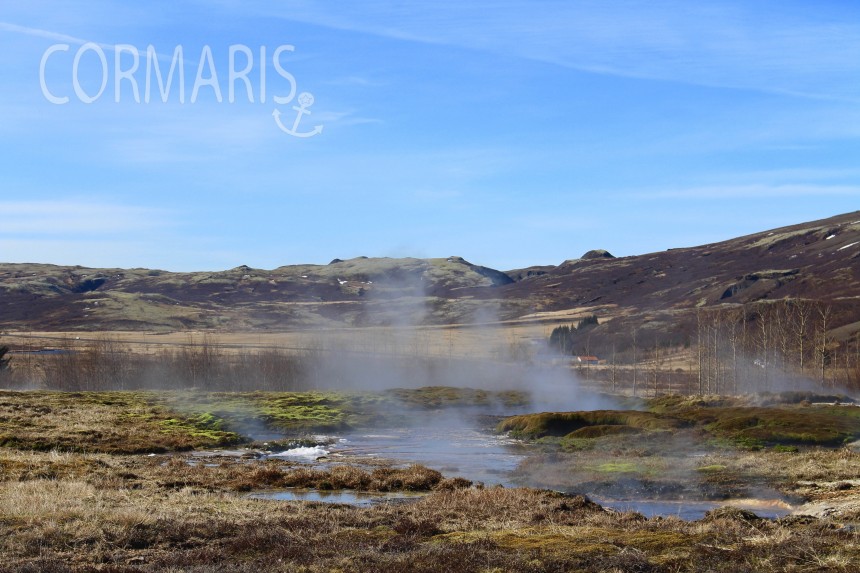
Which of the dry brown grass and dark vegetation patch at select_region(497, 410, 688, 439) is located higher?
the dry brown grass

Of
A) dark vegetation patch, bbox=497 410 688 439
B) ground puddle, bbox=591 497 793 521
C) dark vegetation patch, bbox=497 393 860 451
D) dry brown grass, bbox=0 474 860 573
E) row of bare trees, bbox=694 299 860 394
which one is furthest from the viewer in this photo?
row of bare trees, bbox=694 299 860 394

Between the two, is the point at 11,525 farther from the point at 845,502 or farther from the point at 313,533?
the point at 845,502

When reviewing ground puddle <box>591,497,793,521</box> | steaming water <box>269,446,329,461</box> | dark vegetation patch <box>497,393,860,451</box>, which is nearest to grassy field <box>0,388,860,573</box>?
ground puddle <box>591,497,793,521</box>

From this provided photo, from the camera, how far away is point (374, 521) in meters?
25.7

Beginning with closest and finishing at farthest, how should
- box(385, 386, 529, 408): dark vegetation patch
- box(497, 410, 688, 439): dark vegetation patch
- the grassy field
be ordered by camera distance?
the grassy field, box(497, 410, 688, 439): dark vegetation patch, box(385, 386, 529, 408): dark vegetation patch

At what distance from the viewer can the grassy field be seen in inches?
733

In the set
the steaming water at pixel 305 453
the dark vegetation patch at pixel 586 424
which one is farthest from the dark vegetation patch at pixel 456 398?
the steaming water at pixel 305 453

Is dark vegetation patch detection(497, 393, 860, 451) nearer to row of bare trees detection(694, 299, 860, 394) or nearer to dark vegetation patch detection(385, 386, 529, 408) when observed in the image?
dark vegetation patch detection(385, 386, 529, 408)

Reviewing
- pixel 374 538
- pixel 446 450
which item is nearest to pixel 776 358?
pixel 446 450

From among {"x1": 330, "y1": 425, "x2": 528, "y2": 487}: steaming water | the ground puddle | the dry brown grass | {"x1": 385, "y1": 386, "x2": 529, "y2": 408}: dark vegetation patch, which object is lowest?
{"x1": 385, "y1": 386, "x2": 529, "y2": 408}: dark vegetation patch

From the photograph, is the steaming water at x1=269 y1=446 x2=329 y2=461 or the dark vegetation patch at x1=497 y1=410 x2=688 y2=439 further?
the dark vegetation patch at x1=497 y1=410 x2=688 y2=439

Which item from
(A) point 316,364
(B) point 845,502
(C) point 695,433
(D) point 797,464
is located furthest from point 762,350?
(B) point 845,502

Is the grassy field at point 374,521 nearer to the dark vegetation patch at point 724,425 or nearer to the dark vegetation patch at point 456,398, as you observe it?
the dark vegetation patch at point 724,425

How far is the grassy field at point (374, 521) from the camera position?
18.6 meters
